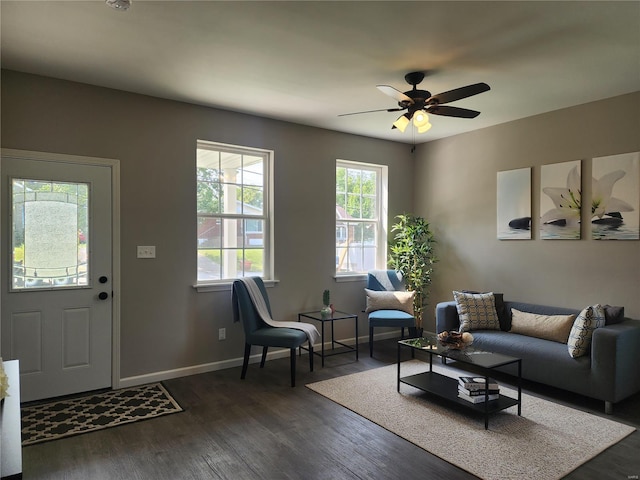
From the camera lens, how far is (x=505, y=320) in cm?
441

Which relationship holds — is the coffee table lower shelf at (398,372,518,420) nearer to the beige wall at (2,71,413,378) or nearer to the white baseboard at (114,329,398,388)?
the white baseboard at (114,329,398,388)

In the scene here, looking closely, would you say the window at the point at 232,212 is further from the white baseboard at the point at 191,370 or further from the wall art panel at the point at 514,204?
the wall art panel at the point at 514,204

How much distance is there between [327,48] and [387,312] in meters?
2.99

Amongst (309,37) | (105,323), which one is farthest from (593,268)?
(105,323)

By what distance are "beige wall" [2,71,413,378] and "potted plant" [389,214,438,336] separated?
1.09m

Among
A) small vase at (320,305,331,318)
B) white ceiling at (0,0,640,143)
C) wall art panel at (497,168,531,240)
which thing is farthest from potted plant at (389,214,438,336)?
white ceiling at (0,0,640,143)

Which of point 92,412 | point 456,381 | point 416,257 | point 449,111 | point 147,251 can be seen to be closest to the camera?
point 92,412

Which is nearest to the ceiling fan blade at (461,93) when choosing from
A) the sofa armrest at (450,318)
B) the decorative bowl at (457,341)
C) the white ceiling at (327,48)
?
the white ceiling at (327,48)

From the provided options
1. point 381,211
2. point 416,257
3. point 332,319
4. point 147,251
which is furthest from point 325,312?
point 147,251

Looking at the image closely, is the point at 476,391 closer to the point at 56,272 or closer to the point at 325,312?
the point at 325,312

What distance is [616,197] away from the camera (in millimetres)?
3881

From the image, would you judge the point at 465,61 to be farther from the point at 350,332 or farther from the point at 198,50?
the point at 350,332

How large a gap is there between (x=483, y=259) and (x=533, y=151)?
132 centimetres

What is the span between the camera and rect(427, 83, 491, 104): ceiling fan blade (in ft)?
9.42
